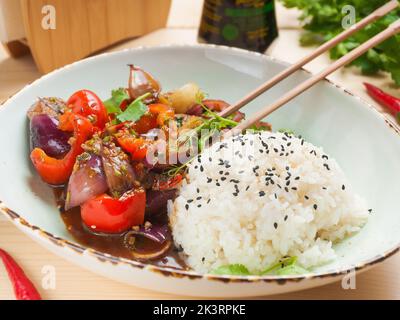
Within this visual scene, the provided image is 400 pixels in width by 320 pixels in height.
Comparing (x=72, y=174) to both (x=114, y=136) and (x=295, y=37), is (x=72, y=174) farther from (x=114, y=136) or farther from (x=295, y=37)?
(x=295, y=37)

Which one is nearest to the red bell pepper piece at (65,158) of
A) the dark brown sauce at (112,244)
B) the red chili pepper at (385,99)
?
the dark brown sauce at (112,244)

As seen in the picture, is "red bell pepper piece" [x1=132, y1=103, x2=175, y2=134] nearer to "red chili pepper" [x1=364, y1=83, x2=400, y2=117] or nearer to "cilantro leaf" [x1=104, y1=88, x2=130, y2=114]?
"cilantro leaf" [x1=104, y1=88, x2=130, y2=114]

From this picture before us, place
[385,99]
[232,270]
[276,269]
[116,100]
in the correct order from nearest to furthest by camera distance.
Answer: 1. [232,270]
2. [276,269]
3. [116,100]
4. [385,99]

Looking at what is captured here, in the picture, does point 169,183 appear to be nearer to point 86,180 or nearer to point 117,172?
point 117,172

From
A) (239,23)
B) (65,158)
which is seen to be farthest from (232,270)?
(239,23)

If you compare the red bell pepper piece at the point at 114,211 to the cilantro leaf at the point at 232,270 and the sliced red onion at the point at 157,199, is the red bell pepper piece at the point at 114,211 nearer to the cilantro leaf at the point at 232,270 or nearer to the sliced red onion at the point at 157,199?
the sliced red onion at the point at 157,199

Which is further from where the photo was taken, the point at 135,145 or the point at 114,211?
the point at 135,145

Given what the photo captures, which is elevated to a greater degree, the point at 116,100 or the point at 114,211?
the point at 116,100
